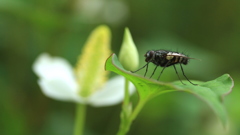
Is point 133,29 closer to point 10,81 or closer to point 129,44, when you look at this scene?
point 10,81

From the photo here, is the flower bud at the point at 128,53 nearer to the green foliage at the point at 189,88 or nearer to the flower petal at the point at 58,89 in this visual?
the green foliage at the point at 189,88

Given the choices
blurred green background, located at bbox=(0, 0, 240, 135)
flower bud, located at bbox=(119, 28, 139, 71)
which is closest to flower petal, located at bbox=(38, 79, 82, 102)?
blurred green background, located at bbox=(0, 0, 240, 135)

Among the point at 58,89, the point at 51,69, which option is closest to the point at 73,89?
the point at 58,89

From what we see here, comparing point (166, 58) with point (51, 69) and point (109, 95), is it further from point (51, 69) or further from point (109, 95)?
point (51, 69)

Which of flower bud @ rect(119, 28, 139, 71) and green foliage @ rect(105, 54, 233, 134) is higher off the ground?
flower bud @ rect(119, 28, 139, 71)

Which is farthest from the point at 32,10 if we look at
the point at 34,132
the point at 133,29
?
the point at 133,29

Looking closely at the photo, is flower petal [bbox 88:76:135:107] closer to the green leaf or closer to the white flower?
the white flower

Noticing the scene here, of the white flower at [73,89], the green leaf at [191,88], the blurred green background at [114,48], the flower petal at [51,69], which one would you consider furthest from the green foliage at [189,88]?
the blurred green background at [114,48]
